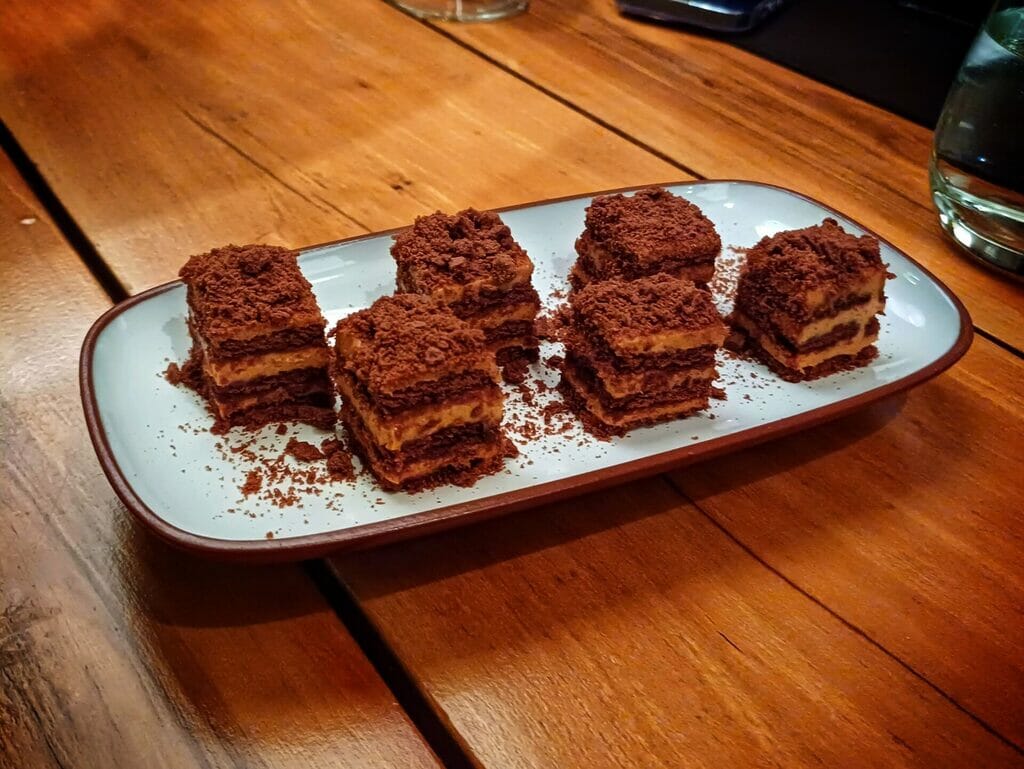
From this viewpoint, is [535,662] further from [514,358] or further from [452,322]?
[514,358]

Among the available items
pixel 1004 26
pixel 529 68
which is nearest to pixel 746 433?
pixel 1004 26

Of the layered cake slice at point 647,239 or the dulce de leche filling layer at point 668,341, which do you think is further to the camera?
the layered cake slice at point 647,239

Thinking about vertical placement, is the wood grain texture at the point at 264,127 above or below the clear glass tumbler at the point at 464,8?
below

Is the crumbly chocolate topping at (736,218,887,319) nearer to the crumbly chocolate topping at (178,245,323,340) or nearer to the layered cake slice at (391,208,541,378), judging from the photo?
Answer: the layered cake slice at (391,208,541,378)

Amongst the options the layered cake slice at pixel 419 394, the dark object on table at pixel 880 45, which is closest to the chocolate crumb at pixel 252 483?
the layered cake slice at pixel 419 394

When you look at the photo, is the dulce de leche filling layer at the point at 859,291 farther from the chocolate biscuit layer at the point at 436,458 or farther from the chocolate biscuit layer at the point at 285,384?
the chocolate biscuit layer at the point at 285,384
